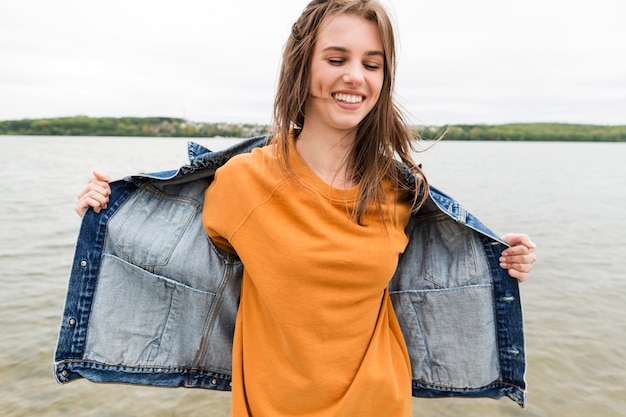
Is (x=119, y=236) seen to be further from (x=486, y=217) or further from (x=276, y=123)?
(x=486, y=217)

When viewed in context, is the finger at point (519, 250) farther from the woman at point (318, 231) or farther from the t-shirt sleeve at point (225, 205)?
the t-shirt sleeve at point (225, 205)

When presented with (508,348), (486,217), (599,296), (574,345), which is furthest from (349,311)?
(486,217)

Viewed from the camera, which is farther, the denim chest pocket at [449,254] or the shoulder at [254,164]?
the denim chest pocket at [449,254]

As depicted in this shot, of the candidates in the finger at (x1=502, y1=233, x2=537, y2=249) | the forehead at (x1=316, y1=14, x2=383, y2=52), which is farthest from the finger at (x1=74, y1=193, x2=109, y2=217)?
the finger at (x1=502, y1=233, x2=537, y2=249)

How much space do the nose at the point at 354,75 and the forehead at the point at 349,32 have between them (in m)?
0.08

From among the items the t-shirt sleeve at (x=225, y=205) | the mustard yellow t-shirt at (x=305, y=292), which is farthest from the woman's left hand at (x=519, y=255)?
the t-shirt sleeve at (x=225, y=205)

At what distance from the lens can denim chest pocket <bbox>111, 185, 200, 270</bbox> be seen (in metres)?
2.28

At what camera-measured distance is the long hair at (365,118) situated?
6.72 feet

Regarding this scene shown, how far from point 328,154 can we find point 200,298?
95cm

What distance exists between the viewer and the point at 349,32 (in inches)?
79.0

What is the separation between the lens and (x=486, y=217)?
39.1 ft

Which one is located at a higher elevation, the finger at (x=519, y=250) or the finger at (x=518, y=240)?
the finger at (x=518, y=240)

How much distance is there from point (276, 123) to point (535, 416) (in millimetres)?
3463

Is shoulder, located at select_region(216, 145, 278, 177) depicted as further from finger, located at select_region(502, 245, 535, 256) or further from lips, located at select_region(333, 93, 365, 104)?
finger, located at select_region(502, 245, 535, 256)
